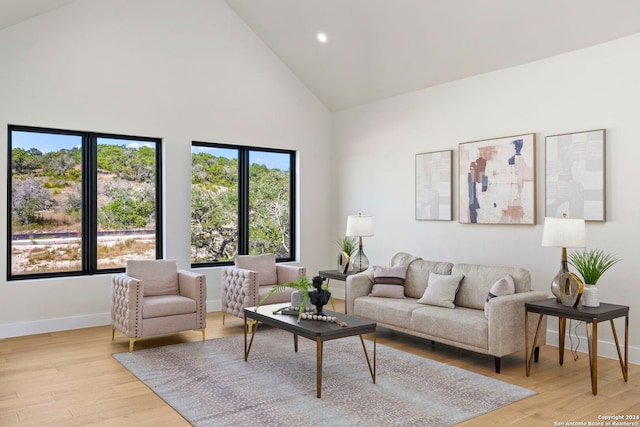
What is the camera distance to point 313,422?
3.21 m

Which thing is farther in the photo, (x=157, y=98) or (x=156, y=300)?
(x=157, y=98)

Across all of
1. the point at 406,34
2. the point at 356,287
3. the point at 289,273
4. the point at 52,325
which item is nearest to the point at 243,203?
the point at 289,273

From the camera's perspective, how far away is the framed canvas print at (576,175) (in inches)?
187

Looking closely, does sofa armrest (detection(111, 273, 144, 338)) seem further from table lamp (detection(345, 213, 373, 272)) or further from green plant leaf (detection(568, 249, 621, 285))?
green plant leaf (detection(568, 249, 621, 285))

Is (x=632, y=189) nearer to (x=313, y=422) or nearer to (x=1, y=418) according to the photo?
(x=313, y=422)

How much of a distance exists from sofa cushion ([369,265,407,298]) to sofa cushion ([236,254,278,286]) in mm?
1325

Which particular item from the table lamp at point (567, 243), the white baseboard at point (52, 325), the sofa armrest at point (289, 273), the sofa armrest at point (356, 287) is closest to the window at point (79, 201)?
the white baseboard at point (52, 325)

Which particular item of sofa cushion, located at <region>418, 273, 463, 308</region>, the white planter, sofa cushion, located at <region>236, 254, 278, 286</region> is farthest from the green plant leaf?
sofa cushion, located at <region>236, 254, 278, 286</region>

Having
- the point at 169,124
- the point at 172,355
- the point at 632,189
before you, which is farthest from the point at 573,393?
the point at 169,124

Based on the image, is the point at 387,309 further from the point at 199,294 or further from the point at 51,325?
the point at 51,325

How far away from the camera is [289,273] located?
20.4ft

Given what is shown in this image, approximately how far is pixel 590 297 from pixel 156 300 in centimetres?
400

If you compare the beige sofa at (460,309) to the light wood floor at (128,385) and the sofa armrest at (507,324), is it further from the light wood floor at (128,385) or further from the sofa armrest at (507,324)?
the light wood floor at (128,385)

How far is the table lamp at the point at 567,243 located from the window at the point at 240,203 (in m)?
4.29
